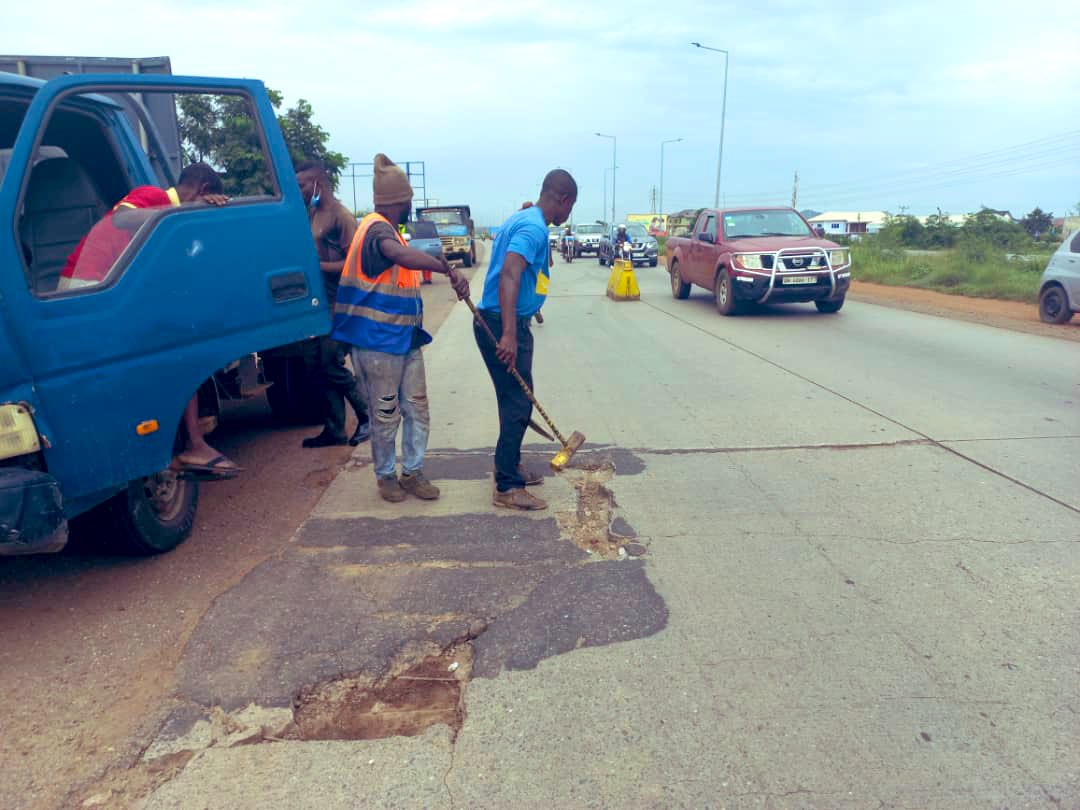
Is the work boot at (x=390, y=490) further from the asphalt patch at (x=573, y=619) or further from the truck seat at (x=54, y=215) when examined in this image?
the truck seat at (x=54, y=215)

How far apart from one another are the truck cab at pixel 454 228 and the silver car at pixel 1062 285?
816 inches

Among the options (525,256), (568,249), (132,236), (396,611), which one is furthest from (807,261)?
(568,249)

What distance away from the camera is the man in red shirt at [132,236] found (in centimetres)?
372

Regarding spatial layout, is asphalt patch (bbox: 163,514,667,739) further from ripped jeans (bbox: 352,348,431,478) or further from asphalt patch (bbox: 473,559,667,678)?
ripped jeans (bbox: 352,348,431,478)

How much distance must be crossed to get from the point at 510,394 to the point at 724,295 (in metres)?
10.2

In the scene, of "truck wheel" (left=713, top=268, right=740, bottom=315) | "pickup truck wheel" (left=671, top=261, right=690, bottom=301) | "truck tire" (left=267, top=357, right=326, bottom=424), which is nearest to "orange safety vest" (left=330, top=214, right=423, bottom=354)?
"truck tire" (left=267, top=357, right=326, bottom=424)

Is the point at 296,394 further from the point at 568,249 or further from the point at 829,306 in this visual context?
the point at 568,249

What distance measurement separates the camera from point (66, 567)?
4227 millimetres

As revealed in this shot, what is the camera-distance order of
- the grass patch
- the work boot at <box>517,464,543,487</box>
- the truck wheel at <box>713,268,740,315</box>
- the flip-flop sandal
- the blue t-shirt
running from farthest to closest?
1. the grass patch
2. the truck wheel at <box>713,268,740,315</box>
3. the work boot at <box>517,464,543,487</box>
4. the blue t-shirt
5. the flip-flop sandal

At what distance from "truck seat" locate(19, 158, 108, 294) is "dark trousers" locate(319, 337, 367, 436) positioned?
6.18ft

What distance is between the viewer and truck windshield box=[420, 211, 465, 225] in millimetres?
32281

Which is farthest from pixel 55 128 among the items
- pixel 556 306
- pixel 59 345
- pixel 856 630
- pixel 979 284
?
pixel 979 284

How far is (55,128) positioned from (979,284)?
19.4 meters

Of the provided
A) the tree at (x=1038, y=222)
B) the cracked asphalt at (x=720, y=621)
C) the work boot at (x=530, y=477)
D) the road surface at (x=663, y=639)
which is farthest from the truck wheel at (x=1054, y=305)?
the tree at (x=1038, y=222)
